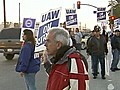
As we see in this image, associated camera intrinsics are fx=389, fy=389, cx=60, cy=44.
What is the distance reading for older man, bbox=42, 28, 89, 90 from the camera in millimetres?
3680

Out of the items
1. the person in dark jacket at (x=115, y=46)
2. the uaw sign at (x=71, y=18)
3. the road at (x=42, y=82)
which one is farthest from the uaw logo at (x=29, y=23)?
the uaw sign at (x=71, y=18)

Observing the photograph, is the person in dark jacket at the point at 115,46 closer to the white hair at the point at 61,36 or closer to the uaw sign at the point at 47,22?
the uaw sign at the point at 47,22

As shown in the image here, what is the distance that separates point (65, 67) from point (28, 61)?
13.4ft

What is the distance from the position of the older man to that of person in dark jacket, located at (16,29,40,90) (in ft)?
12.7

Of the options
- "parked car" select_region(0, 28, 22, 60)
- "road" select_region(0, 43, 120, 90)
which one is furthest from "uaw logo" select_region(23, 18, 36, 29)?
"parked car" select_region(0, 28, 22, 60)

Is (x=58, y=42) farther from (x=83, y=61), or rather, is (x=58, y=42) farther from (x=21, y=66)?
(x=21, y=66)

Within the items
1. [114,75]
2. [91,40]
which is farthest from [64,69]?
[114,75]

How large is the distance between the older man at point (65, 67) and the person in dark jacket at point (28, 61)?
152 inches

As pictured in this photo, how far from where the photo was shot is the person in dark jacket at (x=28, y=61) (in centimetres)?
773

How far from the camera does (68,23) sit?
20125 mm

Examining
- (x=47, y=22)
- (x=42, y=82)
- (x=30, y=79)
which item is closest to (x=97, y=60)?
(x=42, y=82)

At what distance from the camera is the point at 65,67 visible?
3738 mm

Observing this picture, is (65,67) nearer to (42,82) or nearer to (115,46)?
(42,82)

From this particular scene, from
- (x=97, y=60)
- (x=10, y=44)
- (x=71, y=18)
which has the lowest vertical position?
(x=97, y=60)
